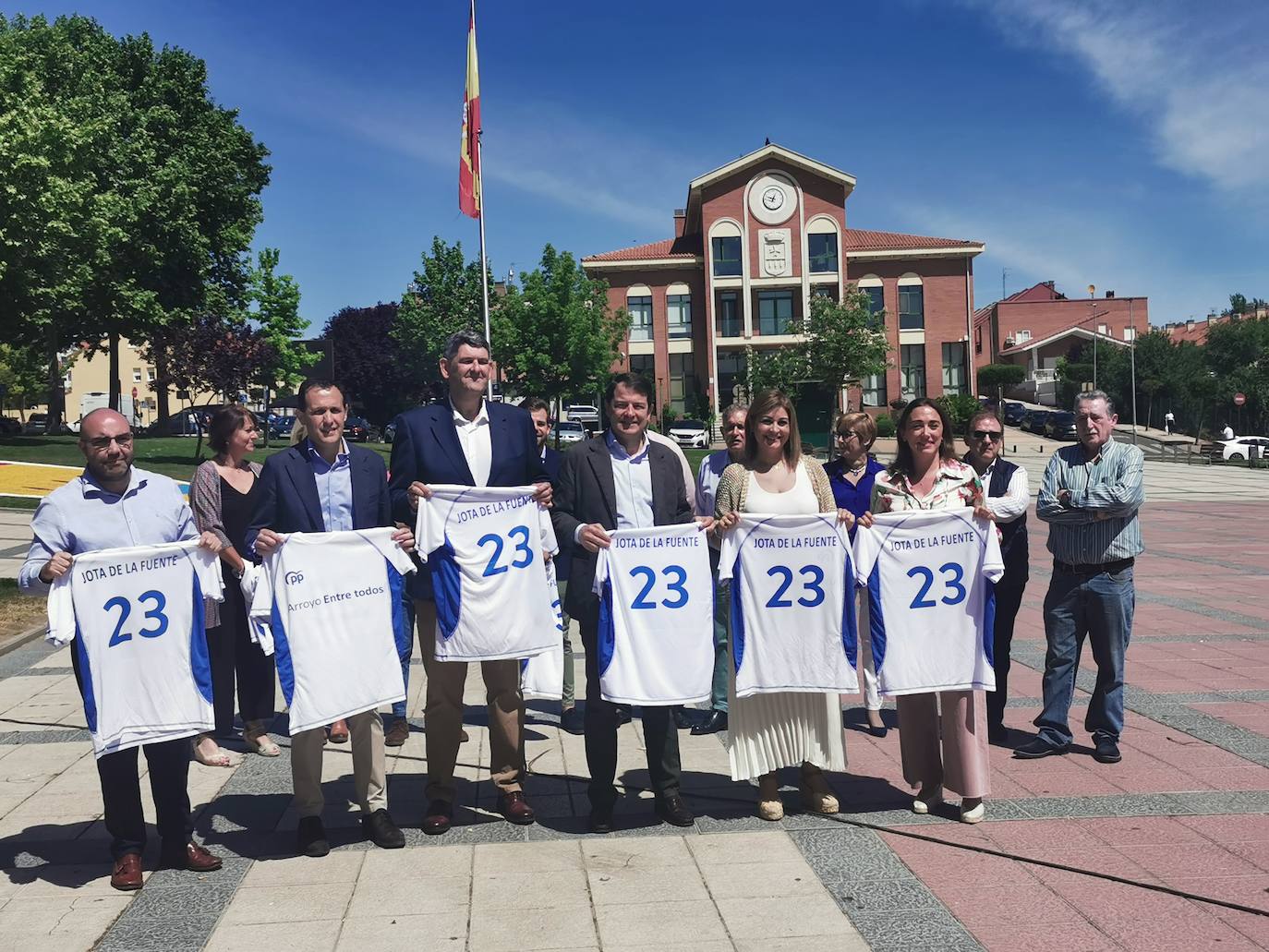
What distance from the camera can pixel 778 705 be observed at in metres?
5.46

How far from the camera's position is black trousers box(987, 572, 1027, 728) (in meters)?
6.57

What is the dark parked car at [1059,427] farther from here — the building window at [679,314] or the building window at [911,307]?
the building window at [679,314]

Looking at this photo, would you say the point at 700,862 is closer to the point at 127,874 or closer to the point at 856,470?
the point at 127,874

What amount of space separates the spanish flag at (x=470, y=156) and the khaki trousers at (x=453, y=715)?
1973cm

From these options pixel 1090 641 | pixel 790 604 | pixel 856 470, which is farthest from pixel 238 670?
pixel 1090 641

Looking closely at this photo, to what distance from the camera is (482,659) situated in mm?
5332

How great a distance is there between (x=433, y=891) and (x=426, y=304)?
6849 centimetres

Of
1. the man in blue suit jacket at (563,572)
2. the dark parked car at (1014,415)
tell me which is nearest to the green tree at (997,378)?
the dark parked car at (1014,415)

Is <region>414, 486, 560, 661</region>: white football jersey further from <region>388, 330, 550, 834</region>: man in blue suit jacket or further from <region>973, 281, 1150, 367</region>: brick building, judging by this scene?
<region>973, 281, 1150, 367</region>: brick building

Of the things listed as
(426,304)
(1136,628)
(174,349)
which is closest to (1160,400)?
(426,304)

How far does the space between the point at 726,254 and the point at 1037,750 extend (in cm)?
6030

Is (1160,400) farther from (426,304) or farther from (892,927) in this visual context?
(892,927)

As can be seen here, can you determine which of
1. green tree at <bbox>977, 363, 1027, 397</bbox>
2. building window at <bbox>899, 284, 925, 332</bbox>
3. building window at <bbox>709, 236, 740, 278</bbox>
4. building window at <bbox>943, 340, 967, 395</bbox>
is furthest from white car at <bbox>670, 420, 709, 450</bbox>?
green tree at <bbox>977, 363, 1027, 397</bbox>

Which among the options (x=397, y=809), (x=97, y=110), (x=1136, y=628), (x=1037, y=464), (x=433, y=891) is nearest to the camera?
(x=433, y=891)
